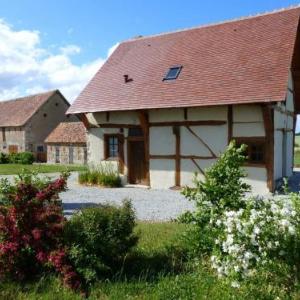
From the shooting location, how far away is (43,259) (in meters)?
5.00

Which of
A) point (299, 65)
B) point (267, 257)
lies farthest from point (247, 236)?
point (299, 65)

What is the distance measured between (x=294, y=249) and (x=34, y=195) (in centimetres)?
322

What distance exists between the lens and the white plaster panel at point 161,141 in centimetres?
1584

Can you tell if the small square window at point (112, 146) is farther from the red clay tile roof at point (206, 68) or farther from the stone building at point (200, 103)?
the red clay tile roof at point (206, 68)

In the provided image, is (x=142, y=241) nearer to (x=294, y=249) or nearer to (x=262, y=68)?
(x=294, y=249)

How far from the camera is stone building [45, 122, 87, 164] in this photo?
3338 centimetres

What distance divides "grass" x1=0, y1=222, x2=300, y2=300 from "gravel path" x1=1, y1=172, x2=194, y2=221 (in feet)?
14.8

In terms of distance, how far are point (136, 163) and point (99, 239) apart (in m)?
12.0

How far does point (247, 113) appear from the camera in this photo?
14.2m

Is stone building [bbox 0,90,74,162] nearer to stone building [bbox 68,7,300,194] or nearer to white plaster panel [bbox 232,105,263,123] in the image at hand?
stone building [bbox 68,7,300,194]

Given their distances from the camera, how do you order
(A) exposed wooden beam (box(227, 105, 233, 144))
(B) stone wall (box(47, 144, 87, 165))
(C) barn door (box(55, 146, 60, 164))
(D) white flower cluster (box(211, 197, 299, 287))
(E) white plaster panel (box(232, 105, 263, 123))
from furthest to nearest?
(C) barn door (box(55, 146, 60, 164)), (B) stone wall (box(47, 144, 87, 165)), (A) exposed wooden beam (box(227, 105, 233, 144)), (E) white plaster panel (box(232, 105, 263, 123)), (D) white flower cluster (box(211, 197, 299, 287))

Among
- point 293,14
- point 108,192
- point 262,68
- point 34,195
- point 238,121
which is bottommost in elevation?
point 108,192

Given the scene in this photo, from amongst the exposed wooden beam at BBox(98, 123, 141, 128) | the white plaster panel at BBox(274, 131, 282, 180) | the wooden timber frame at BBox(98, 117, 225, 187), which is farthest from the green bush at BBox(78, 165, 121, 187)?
the white plaster panel at BBox(274, 131, 282, 180)

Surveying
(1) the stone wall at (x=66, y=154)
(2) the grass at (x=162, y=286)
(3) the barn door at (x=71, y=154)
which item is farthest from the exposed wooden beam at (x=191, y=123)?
(3) the barn door at (x=71, y=154)
